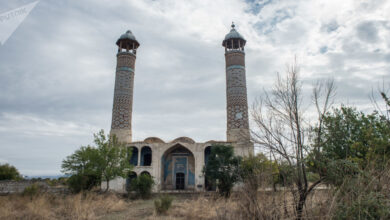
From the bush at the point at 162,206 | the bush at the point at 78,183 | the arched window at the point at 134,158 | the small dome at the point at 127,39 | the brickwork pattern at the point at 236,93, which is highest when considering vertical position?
the small dome at the point at 127,39

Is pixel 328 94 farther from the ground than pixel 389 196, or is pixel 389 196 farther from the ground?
pixel 328 94

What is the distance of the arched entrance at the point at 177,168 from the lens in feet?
65.8

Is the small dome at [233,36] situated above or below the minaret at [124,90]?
above

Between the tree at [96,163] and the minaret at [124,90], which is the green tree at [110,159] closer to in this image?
the tree at [96,163]

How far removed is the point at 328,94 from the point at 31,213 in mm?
8346

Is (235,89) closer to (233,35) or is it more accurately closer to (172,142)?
(233,35)

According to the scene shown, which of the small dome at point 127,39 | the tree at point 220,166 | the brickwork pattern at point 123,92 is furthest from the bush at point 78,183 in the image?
the small dome at point 127,39

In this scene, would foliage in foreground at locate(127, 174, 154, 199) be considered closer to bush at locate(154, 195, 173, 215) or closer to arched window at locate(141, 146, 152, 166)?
bush at locate(154, 195, 173, 215)

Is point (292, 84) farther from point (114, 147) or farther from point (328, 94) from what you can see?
point (114, 147)

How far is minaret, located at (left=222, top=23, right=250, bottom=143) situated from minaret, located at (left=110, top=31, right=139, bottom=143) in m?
9.00

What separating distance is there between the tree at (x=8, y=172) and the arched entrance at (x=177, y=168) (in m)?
13.3

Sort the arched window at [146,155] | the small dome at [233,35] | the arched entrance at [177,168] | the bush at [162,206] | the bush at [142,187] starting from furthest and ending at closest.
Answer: the small dome at [233,35], the arched window at [146,155], the arched entrance at [177,168], the bush at [142,187], the bush at [162,206]

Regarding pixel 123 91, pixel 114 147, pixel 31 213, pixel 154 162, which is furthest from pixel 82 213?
pixel 123 91

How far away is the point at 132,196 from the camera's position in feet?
47.1
